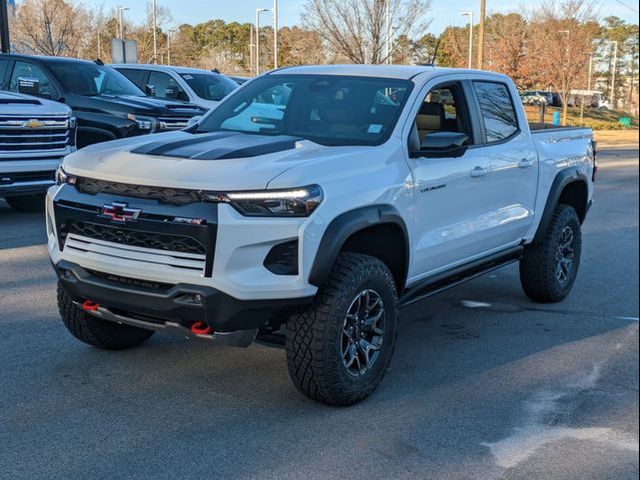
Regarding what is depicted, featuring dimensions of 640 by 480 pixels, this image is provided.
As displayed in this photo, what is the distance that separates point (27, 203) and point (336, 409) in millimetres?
7952

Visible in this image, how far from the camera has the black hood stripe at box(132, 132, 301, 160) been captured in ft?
14.4

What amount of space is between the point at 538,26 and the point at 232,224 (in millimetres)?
37683

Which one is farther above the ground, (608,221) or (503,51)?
(503,51)

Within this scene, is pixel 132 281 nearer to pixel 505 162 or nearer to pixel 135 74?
pixel 505 162

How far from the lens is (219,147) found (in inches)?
181

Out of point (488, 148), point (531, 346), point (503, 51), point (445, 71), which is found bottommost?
point (531, 346)

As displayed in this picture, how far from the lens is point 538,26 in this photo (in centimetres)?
3853

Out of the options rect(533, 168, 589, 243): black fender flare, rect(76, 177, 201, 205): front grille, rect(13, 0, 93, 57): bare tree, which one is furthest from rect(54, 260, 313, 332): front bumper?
rect(13, 0, 93, 57): bare tree

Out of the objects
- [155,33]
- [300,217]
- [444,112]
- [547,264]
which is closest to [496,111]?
[444,112]

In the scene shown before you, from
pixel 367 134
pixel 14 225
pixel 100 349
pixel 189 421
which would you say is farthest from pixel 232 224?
pixel 14 225

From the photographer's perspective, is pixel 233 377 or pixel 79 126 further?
pixel 79 126

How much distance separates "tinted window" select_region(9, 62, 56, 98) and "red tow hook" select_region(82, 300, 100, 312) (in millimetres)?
8194

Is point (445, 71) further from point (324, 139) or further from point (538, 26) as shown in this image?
point (538, 26)

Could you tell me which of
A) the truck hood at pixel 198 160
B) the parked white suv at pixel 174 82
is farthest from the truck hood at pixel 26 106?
the truck hood at pixel 198 160
